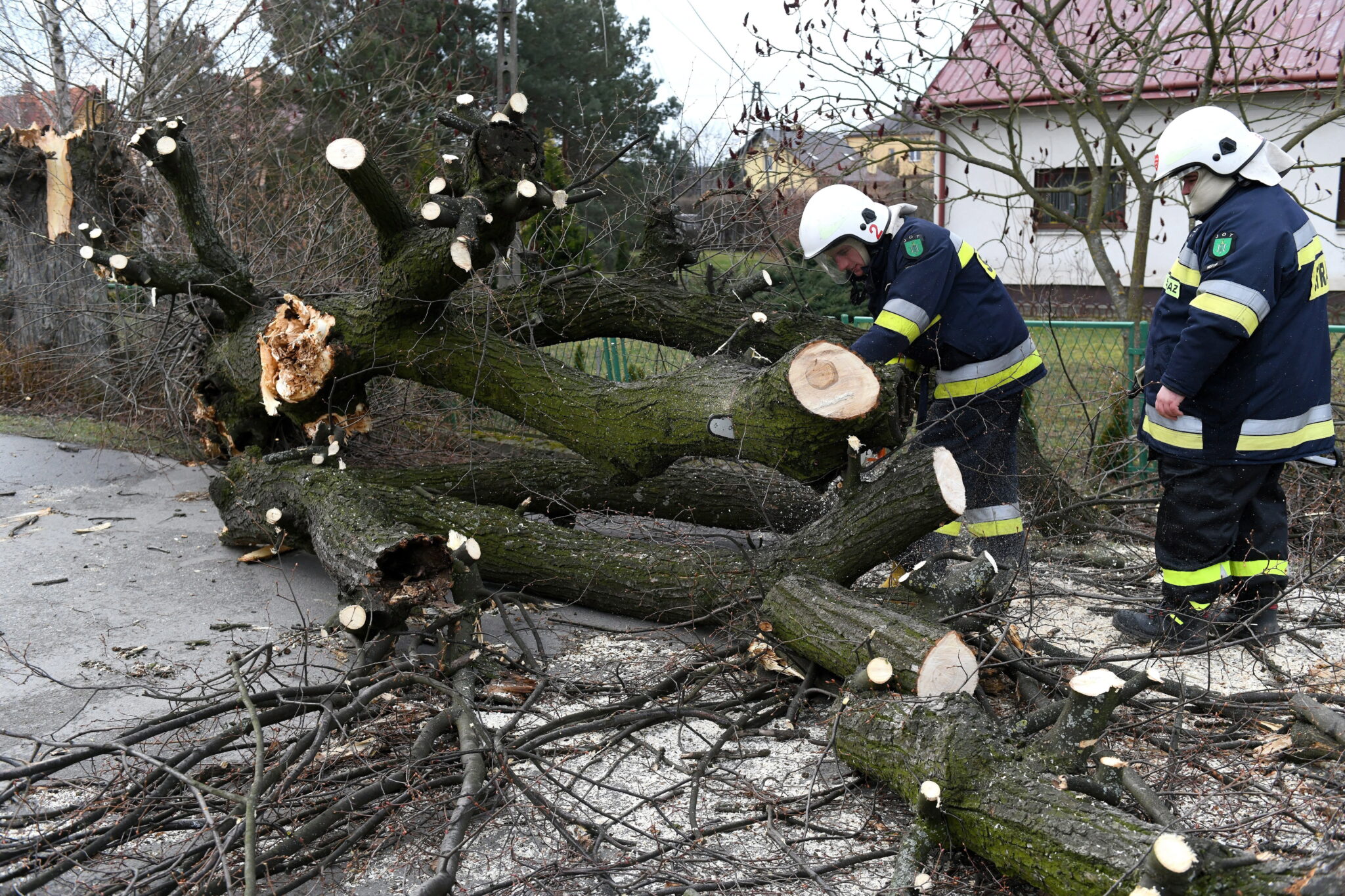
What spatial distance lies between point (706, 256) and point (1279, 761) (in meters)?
4.61

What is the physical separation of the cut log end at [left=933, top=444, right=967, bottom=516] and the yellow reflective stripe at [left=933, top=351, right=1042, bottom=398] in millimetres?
813

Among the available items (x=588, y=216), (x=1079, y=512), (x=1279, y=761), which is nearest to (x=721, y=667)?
(x=1279, y=761)

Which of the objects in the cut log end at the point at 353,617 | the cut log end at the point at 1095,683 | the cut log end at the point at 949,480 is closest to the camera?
the cut log end at the point at 1095,683

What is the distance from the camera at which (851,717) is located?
278 centimetres

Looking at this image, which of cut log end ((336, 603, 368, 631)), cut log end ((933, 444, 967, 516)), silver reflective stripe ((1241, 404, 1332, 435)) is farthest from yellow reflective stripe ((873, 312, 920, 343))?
cut log end ((336, 603, 368, 631))

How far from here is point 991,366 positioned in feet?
14.1

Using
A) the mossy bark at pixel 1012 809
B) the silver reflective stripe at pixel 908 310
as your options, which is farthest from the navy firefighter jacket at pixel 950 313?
the mossy bark at pixel 1012 809

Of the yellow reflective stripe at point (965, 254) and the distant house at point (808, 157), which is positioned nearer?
the yellow reflective stripe at point (965, 254)

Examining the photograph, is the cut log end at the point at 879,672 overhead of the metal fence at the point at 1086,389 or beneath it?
beneath

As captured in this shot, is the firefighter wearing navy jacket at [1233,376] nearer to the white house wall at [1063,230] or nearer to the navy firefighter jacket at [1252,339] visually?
the navy firefighter jacket at [1252,339]

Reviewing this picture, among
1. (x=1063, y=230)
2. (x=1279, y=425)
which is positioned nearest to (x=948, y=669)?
(x=1279, y=425)

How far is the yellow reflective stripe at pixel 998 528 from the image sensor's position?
171 inches

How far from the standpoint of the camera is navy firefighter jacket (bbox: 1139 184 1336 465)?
3.42 m

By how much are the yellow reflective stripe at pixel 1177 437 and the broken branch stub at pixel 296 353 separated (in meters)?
3.74
